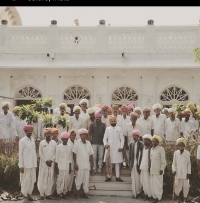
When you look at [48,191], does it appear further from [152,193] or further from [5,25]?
[5,25]

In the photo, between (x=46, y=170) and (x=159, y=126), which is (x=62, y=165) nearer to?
(x=46, y=170)

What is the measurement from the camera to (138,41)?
661 inches

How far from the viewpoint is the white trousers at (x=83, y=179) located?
1000cm

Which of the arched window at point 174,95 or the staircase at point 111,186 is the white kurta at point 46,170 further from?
the arched window at point 174,95

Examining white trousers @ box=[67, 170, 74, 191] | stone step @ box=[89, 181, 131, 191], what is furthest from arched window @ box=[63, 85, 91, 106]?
white trousers @ box=[67, 170, 74, 191]

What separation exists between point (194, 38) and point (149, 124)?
6.48 meters

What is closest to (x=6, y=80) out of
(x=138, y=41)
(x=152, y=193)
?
(x=138, y=41)

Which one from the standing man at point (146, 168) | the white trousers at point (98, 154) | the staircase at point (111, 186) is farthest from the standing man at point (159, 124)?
the standing man at point (146, 168)

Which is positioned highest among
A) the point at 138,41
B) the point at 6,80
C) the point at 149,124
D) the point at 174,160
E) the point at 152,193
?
the point at 138,41

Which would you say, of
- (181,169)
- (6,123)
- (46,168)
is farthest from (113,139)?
(6,123)

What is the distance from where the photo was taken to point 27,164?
973 cm

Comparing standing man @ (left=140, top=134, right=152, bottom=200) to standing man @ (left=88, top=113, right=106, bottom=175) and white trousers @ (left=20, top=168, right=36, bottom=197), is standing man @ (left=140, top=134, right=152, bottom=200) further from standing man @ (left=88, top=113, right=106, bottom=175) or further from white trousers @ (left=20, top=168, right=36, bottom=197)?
white trousers @ (left=20, top=168, right=36, bottom=197)

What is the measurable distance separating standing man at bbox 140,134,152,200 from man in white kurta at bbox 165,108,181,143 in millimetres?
1781

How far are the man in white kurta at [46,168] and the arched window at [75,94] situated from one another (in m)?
7.21
